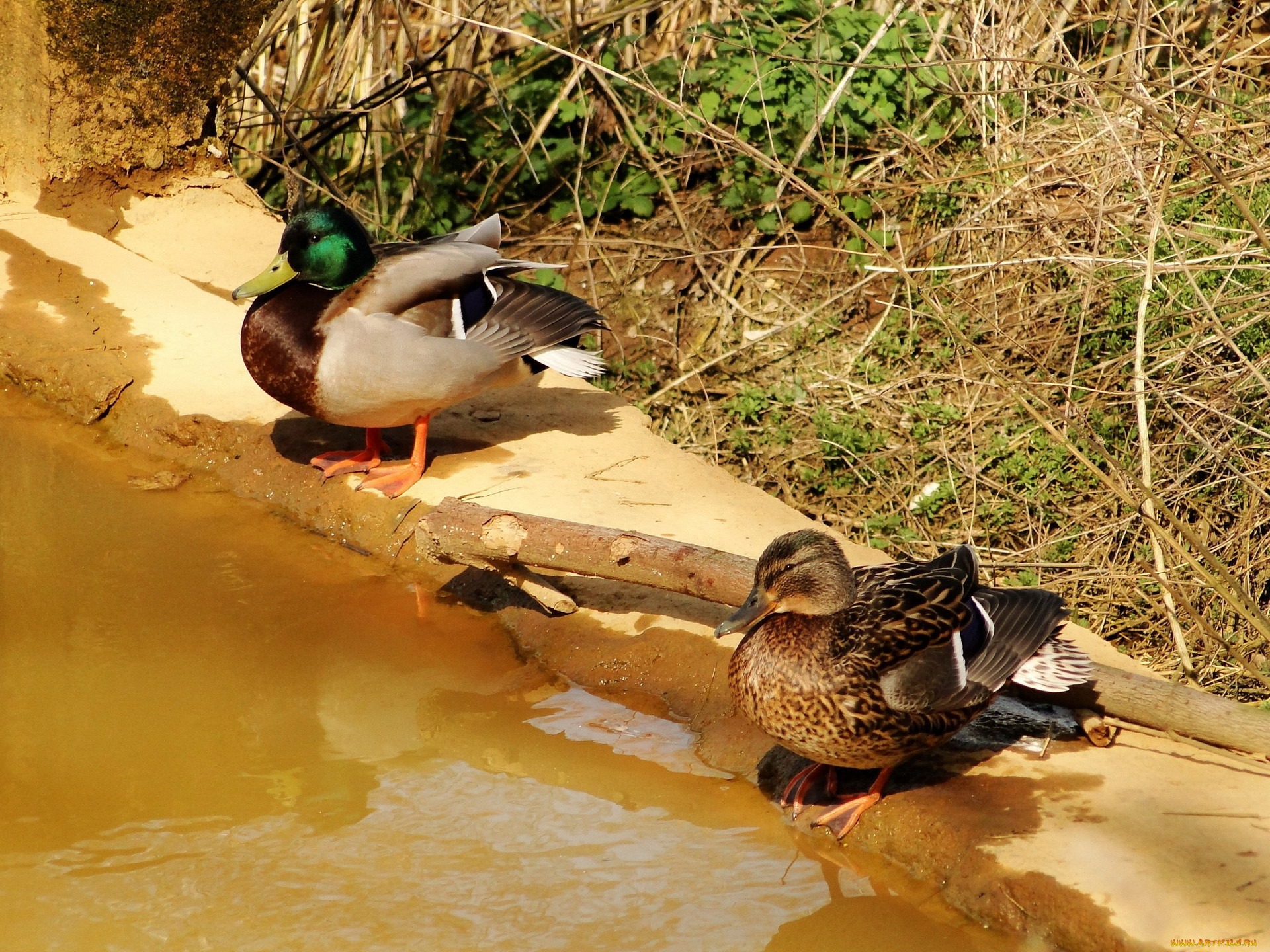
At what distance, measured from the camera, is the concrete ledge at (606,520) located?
2.61 m

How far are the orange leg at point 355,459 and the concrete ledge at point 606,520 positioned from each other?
0.05 m

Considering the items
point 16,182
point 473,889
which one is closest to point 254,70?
point 16,182

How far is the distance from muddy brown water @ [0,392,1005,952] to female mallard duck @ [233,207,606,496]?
510 millimetres

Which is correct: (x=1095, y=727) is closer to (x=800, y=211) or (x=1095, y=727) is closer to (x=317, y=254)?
(x=317, y=254)

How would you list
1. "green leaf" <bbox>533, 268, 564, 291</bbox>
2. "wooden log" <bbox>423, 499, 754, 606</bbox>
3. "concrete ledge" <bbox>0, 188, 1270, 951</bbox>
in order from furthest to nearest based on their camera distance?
"green leaf" <bbox>533, 268, 564, 291</bbox> → "wooden log" <bbox>423, 499, 754, 606</bbox> → "concrete ledge" <bbox>0, 188, 1270, 951</bbox>

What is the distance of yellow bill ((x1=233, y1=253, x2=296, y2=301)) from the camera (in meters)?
4.54

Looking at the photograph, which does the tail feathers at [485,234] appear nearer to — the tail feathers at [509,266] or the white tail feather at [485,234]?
the white tail feather at [485,234]

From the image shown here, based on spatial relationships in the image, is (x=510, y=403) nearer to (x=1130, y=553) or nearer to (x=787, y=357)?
(x=787, y=357)

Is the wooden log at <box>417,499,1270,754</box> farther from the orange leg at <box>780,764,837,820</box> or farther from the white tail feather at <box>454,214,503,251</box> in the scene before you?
the white tail feather at <box>454,214,503,251</box>

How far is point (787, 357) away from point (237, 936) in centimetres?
431

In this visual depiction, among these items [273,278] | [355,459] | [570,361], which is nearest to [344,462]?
[355,459]

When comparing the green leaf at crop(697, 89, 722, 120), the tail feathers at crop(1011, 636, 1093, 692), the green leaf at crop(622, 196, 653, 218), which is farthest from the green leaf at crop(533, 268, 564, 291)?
the tail feathers at crop(1011, 636, 1093, 692)

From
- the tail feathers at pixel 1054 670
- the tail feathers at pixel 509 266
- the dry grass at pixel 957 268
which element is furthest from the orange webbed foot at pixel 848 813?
the tail feathers at pixel 509 266

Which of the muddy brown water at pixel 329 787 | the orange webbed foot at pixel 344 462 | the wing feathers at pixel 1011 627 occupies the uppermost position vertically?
the wing feathers at pixel 1011 627
